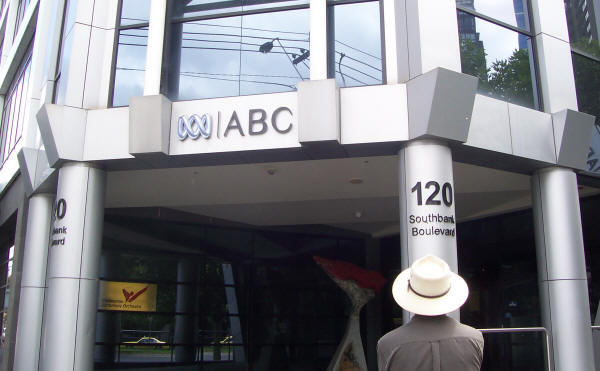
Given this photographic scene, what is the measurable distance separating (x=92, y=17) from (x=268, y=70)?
3.13 m

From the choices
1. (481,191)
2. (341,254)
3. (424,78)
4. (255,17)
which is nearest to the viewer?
(424,78)

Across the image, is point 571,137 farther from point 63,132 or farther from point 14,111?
point 14,111

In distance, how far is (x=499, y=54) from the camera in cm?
978

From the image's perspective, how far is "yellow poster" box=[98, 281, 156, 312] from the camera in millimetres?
12672

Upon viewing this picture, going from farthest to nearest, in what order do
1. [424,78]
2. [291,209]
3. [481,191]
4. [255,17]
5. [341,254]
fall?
[341,254]
[291,209]
[481,191]
[255,17]
[424,78]

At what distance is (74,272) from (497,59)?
741 centimetres

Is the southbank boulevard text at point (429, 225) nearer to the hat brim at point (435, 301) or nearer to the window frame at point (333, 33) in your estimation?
the window frame at point (333, 33)

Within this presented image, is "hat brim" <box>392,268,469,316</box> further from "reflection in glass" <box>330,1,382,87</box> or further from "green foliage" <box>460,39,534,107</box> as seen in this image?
"green foliage" <box>460,39,534,107</box>

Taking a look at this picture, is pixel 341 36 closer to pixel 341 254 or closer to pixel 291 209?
pixel 291 209

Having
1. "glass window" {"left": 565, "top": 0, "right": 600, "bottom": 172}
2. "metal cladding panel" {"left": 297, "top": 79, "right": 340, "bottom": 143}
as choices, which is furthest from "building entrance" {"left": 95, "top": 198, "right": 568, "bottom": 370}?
"metal cladding panel" {"left": 297, "top": 79, "right": 340, "bottom": 143}

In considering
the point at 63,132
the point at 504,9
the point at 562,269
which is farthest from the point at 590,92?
the point at 63,132

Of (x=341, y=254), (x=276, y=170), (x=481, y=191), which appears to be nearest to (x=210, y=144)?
(x=276, y=170)

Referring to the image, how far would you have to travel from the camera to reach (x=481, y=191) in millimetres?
11453

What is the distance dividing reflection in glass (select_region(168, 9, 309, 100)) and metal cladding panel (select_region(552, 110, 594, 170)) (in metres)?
4.11
